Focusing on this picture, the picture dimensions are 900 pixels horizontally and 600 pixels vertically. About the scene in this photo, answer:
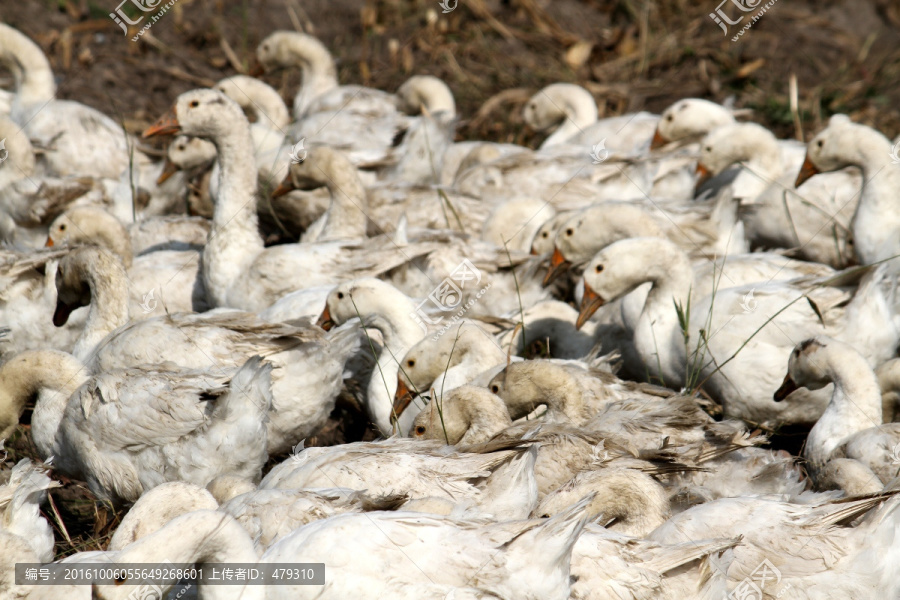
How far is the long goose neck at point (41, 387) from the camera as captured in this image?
196 inches

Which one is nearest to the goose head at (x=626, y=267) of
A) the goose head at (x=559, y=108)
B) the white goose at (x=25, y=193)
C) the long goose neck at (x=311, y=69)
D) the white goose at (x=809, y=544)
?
the white goose at (x=809, y=544)

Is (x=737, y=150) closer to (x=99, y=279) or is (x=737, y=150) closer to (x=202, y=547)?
(x=99, y=279)

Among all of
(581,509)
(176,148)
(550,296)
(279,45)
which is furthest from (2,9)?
(581,509)

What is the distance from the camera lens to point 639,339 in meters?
5.85

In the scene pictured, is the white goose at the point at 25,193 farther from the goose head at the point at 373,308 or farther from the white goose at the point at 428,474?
the white goose at the point at 428,474

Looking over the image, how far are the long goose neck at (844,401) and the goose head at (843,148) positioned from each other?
221 centimetres

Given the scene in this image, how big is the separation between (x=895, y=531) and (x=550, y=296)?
11.2 feet

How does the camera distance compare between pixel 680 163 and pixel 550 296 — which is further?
pixel 680 163

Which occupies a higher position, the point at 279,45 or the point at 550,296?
the point at 279,45

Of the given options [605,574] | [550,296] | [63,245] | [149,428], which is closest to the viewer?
[605,574]

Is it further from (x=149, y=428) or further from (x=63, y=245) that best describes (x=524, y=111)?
(x=149, y=428)

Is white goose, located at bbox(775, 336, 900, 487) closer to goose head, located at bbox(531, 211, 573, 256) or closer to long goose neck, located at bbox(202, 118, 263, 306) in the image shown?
goose head, located at bbox(531, 211, 573, 256)

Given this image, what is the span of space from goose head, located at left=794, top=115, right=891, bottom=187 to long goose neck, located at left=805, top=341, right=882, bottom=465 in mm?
2211

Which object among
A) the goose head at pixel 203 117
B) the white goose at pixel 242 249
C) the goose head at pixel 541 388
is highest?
the goose head at pixel 203 117
